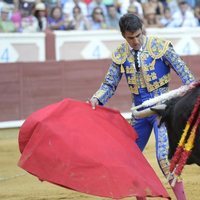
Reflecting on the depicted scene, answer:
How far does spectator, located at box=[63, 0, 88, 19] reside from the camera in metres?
9.63

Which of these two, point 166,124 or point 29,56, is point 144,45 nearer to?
point 166,124

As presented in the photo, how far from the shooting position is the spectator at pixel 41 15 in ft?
30.5

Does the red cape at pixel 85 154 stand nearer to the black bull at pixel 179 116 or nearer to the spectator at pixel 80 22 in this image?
the black bull at pixel 179 116

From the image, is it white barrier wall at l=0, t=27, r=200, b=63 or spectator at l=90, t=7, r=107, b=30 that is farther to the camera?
spectator at l=90, t=7, r=107, b=30

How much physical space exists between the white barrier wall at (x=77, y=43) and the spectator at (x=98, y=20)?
175 mm

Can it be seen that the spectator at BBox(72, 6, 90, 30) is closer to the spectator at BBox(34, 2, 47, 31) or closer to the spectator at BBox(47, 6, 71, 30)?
the spectator at BBox(47, 6, 71, 30)

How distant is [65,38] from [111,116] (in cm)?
576

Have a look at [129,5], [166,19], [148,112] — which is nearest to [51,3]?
[129,5]

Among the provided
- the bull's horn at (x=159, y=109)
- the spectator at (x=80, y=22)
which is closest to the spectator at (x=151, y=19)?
the spectator at (x=80, y=22)

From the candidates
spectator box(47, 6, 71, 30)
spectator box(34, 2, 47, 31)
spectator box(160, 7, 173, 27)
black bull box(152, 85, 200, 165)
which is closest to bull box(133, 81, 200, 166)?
black bull box(152, 85, 200, 165)

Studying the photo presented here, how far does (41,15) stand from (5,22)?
49 centimetres

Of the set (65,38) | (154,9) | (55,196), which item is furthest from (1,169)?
(154,9)

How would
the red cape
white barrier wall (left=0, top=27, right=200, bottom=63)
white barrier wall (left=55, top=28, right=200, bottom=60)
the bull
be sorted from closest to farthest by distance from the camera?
the bull
the red cape
white barrier wall (left=0, top=27, right=200, bottom=63)
white barrier wall (left=55, top=28, right=200, bottom=60)

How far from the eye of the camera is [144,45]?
13.5 ft
